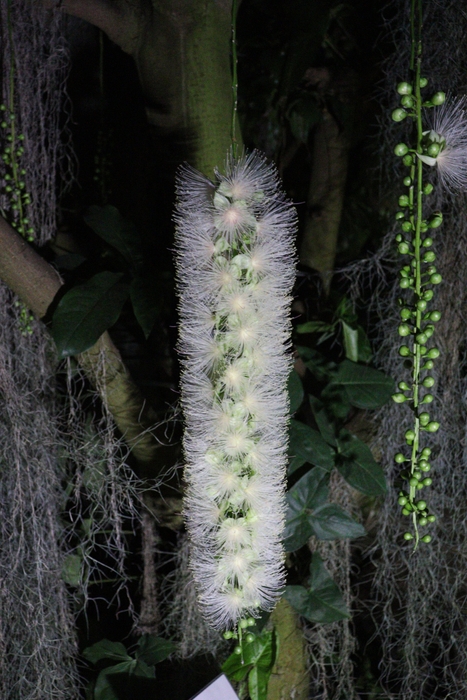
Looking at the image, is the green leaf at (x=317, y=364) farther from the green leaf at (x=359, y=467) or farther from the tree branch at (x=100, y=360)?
the tree branch at (x=100, y=360)

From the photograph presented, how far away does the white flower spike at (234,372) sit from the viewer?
2.33 ft

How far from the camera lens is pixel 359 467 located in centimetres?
102

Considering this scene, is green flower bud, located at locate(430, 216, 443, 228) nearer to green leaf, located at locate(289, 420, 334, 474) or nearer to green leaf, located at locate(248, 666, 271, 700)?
green leaf, located at locate(289, 420, 334, 474)

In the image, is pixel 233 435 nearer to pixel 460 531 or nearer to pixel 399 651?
pixel 460 531

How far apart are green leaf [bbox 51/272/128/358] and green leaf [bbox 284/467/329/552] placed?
1.28 ft

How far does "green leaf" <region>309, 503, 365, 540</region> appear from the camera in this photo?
1030mm

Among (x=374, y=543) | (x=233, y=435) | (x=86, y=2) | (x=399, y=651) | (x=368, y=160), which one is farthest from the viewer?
(x=368, y=160)

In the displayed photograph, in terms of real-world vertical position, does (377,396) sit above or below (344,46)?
below

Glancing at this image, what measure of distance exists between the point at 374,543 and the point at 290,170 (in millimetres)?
895

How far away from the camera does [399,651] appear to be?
3.90ft

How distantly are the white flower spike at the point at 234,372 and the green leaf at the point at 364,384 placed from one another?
1.02ft

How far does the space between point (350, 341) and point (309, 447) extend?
241mm

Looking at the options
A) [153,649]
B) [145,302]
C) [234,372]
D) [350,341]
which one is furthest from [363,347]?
[153,649]

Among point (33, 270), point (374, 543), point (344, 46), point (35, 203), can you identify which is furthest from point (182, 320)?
point (344, 46)
